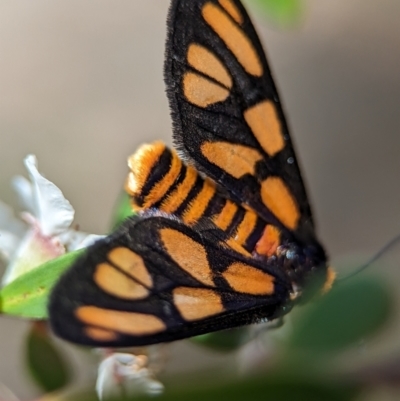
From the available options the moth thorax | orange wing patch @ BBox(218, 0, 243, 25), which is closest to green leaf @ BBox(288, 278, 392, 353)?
the moth thorax

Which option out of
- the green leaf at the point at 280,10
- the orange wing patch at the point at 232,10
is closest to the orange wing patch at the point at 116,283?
the orange wing patch at the point at 232,10

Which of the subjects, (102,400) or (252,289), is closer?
(102,400)

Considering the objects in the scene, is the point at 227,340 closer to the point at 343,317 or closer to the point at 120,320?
the point at 343,317

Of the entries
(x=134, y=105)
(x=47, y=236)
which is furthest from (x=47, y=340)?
(x=134, y=105)

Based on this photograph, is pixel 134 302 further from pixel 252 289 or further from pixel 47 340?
pixel 47 340

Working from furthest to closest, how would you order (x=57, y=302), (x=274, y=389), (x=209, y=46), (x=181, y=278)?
1. (x=209, y=46)
2. (x=181, y=278)
3. (x=57, y=302)
4. (x=274, y=389)

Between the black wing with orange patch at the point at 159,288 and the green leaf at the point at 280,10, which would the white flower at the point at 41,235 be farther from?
the green leaf at the point at 280,10

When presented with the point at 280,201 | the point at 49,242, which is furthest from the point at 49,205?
the point at 280,201
